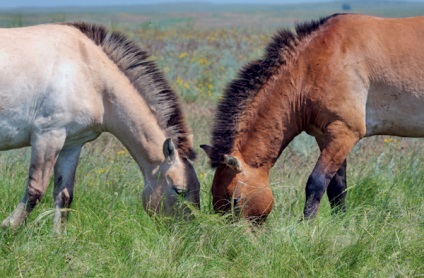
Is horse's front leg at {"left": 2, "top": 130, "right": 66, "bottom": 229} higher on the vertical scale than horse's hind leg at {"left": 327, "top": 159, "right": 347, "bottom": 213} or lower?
higher

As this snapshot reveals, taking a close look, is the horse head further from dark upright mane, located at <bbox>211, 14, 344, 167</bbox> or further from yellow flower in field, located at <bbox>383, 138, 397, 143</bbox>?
yellow flower in field, located at <bbox>383, 138, 397, 143</bbox>

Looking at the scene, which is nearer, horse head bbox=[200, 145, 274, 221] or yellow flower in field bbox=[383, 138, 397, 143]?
horse head bbox=[200, 145, 274, 221]

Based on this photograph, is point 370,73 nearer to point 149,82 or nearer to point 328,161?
point 328,161

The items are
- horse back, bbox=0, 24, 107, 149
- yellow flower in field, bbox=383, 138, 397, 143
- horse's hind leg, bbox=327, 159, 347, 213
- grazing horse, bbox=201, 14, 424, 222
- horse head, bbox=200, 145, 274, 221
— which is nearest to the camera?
horse back, bbox=0, 24, 107, 149

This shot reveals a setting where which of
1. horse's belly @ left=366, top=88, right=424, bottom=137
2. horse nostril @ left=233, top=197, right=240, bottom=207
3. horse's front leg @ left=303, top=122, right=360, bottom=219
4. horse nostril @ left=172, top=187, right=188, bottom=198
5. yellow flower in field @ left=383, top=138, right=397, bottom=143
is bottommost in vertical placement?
yellow flower in field @ left=383, top=138, right=397, bottom=143

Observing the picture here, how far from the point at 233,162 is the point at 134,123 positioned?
86cm

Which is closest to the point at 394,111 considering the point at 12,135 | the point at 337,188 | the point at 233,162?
the point at 337,188

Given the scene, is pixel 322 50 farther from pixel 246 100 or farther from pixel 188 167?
pixel 188 167

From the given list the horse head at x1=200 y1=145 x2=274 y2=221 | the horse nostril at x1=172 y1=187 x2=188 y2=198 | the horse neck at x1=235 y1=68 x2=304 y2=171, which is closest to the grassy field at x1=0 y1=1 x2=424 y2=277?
the horse head at x1=200 y1=145 x2=274 y2=221

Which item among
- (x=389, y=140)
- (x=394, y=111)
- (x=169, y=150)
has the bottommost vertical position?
(x=389, y=140)

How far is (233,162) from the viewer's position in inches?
243

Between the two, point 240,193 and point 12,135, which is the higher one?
point 12,135

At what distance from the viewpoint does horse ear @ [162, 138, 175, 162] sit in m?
6.18

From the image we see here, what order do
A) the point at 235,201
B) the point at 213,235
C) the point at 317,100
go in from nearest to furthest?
the point at 213,235, the point at 235,201, the point at 317,100
